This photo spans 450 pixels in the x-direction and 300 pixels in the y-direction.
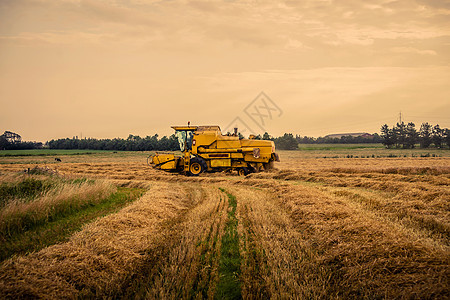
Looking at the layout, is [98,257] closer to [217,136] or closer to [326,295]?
[326,295]

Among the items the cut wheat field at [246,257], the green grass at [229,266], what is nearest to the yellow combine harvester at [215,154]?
the cut wheat field at [246,257]

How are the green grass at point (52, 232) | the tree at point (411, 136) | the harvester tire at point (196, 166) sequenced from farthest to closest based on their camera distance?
the tree at point (411, 136)
the harvester tire at point (196, 166)
the green grass at point (52, 232)

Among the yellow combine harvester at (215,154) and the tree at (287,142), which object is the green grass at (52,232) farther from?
the tree at (287,142)

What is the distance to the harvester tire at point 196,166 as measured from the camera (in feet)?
65.1

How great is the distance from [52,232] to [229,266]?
Answer: 14.5ft

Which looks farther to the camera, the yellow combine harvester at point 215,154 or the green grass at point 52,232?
the yellow combine harvester at point 215,154

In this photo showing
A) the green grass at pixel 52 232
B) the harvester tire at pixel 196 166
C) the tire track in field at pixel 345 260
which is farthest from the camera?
the harvester tire at pixel 196 166

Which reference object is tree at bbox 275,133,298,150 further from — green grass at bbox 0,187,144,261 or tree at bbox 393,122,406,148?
green grass at bbox 0,187,144,261

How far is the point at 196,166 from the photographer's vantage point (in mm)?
20031

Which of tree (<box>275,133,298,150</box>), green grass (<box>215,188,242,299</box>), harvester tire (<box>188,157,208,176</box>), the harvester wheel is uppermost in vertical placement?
tree (<box>275,133,298,150</box>)

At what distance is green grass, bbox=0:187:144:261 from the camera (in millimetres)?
5883

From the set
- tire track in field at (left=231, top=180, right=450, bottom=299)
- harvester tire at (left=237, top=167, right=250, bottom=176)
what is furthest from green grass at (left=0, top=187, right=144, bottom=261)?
harvester tire at (left=237, top=167, right=250, bottom=176)

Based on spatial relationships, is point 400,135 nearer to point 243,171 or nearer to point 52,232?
point 243,171

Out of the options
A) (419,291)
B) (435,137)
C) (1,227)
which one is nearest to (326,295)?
(419,291)
